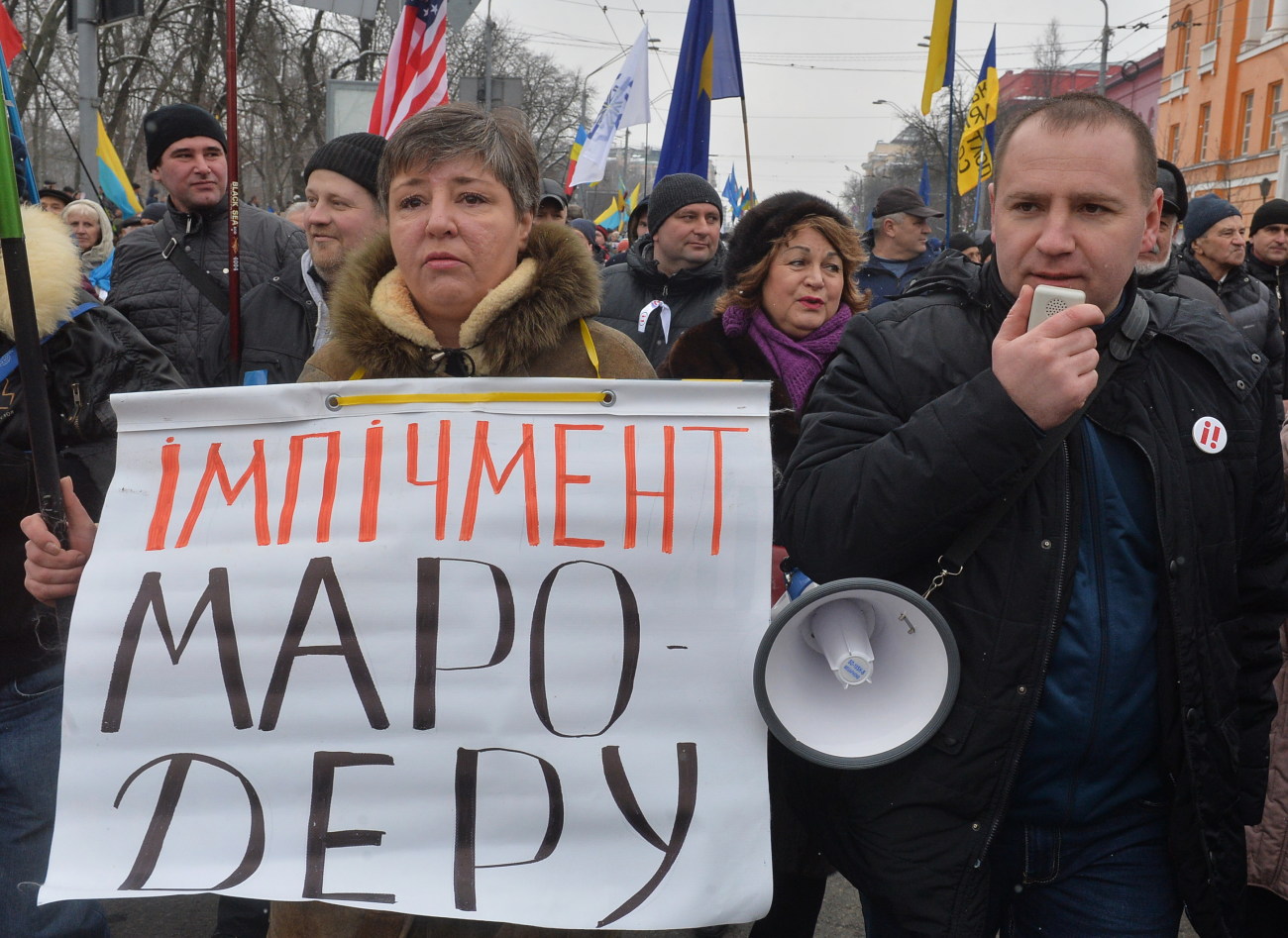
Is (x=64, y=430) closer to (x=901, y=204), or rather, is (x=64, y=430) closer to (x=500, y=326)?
(x=500, y=326)

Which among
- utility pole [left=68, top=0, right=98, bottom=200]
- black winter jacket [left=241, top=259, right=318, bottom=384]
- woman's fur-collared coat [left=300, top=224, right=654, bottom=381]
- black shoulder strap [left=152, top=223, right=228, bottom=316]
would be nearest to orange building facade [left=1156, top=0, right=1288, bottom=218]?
utility pole [left=68, top=0, right=98, bottom=200]

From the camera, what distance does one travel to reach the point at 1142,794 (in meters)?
1.83

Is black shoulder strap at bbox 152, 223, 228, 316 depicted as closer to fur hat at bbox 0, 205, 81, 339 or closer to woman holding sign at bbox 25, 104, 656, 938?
fur hat at bbox 0, 205, 81, 339

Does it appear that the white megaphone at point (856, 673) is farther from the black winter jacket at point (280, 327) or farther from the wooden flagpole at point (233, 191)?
the black winter jacket at point (280, 327)

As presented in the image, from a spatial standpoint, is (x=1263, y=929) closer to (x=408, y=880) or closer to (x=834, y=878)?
(x=834, y=878)

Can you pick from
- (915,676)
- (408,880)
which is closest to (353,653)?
(408,880)

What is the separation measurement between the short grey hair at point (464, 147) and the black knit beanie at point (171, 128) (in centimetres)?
224

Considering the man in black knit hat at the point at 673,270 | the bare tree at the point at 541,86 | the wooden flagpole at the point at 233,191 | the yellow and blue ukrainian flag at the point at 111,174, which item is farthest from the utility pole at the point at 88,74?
the bare tree at the point at 541,86

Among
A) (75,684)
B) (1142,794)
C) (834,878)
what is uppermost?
(75,684)

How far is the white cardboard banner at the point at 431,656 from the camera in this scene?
1.76 m

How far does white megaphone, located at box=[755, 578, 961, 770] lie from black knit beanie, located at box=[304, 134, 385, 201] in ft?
6.92

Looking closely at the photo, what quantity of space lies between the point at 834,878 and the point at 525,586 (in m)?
2.43

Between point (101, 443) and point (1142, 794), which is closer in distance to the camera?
point (1142, 794)

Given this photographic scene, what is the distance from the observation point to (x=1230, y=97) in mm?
37312
